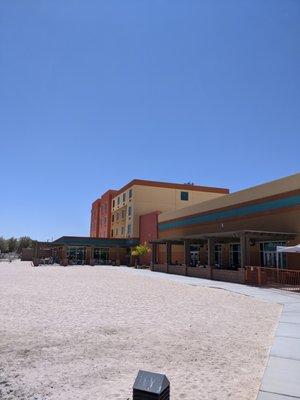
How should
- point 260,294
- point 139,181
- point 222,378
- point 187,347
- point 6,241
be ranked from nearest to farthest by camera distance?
point 222,378 < point 187,347 < point 260,294 < point 139,181 < point 6,241

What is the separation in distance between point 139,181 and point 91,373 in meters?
57.5

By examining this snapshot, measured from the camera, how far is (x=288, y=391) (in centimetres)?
575

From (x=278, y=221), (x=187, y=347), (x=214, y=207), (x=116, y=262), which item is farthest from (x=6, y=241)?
(x=187, y=347)

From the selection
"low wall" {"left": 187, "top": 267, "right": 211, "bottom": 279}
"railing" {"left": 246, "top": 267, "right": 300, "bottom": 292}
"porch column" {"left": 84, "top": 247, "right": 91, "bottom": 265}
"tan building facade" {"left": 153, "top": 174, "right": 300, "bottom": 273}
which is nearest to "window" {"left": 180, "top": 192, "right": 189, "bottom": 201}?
"tan building facade" {"left": 153, "top": 174, "right": 300, "bottom": 273}

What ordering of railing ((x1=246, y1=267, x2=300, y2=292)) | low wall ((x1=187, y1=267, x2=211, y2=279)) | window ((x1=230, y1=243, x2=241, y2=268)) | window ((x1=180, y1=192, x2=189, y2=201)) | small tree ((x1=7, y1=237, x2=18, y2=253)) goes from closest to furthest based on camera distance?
1. railing ((x1=246, y1=267, x2=300, y2=292))
2. low wall ((x1=187, y1=267, x2=211, y2=279))
3. window ((x1=230, y1=243, x2=241, y2=268))
4. window ((x1=180, y1=192, x2=189, y2=201))
5. small tree ((x1=7, y1=237, x2=18, y2=253))

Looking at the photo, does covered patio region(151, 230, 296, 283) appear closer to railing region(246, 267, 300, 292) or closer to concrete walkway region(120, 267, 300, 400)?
railing region(246, 267, 300, 292)

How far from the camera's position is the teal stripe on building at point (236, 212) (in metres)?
29.0

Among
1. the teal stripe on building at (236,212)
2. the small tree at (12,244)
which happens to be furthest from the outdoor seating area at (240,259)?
the small tree at (12,244)

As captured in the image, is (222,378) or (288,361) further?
(288,361)

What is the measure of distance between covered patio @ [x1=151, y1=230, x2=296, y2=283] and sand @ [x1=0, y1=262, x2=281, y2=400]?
12.5m

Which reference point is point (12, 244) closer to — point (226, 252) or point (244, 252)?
point (226, 252)

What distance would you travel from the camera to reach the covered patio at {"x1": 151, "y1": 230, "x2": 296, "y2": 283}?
2766 centimetres

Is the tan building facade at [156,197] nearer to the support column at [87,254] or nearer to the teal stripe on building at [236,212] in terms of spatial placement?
the support column at [87,254]

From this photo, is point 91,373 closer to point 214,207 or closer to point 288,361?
point 288,361
